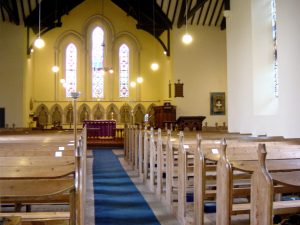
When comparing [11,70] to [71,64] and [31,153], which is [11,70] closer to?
[71,64]

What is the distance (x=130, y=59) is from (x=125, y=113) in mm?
2791

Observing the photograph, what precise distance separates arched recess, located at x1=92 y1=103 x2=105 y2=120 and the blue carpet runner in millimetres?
10669

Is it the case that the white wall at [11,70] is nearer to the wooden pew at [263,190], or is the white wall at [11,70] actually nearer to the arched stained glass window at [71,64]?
the arched stained glass window at [71,64]

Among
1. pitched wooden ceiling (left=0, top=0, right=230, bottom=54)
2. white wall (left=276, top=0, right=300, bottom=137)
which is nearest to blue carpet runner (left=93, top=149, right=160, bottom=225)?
white wall (left=276, top=0, right=300, bottom=137)

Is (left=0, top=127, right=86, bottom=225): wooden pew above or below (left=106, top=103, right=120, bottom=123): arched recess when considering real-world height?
below

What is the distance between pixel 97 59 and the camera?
19719 millimetres

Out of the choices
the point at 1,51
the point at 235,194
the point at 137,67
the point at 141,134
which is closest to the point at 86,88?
the point at 137,67

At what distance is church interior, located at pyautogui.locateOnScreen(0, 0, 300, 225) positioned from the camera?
3.95 metres

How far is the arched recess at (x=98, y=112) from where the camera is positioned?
19.3m

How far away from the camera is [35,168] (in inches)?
136

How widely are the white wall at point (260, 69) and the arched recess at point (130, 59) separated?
8462 mm

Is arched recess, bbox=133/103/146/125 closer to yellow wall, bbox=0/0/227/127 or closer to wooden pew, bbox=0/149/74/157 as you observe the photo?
yellow wall, bbox=0/0/227/127

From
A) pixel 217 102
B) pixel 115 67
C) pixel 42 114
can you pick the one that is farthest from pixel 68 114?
pixel 217 102

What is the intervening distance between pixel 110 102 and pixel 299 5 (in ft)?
42.4
